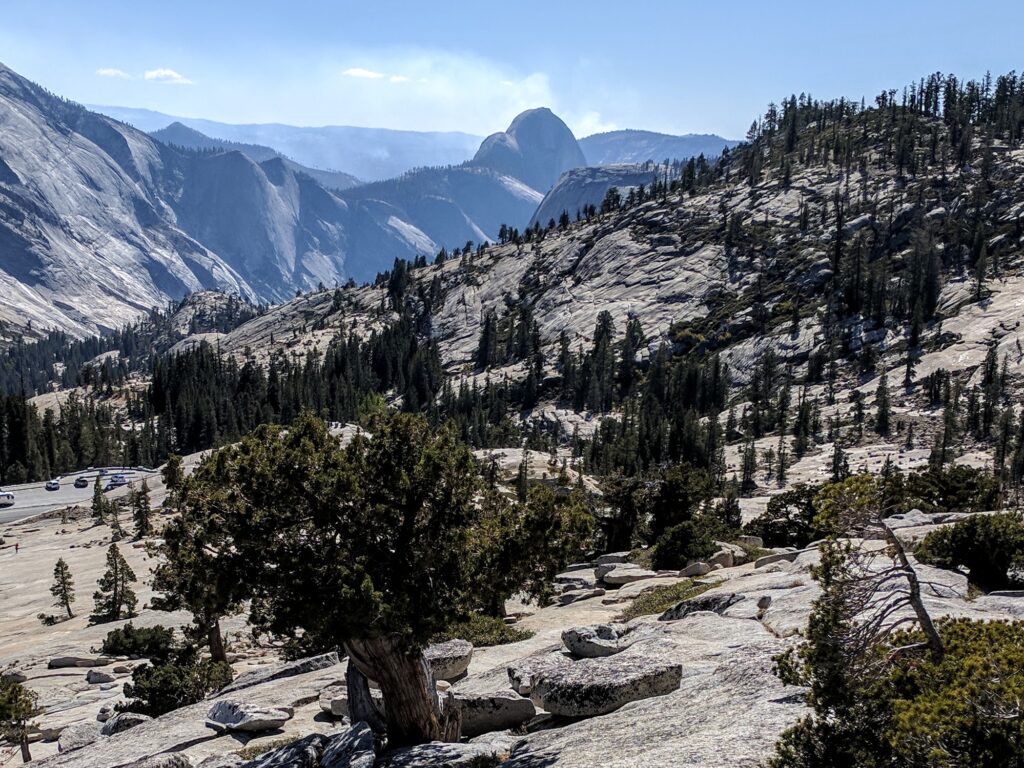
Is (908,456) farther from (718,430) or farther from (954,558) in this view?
(954,558)

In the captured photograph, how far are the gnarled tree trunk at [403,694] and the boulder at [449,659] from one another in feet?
18.0

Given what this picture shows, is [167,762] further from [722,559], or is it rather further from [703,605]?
[722,559]

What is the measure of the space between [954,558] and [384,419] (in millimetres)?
20569

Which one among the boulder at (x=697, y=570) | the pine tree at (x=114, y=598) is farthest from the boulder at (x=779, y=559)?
the pine tree at (x=114, y=598)

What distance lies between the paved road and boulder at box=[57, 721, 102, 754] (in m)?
115

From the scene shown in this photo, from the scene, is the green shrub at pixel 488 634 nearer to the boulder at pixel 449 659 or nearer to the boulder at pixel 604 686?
the boulder at pixel 449 659

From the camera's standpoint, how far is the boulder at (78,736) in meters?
28.5

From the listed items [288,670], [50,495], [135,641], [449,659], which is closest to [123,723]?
[288,670]

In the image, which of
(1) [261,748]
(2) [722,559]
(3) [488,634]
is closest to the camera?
(1) [261,748]

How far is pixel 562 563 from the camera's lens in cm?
2075

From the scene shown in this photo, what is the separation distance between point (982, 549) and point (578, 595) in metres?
21.0

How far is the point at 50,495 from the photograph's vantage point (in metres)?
143

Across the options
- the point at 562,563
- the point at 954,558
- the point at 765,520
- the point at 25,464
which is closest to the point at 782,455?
the point at 765,520

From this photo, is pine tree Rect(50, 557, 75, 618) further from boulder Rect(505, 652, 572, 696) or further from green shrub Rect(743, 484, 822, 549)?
green shrub Rect(743, 484, 822, 549)
